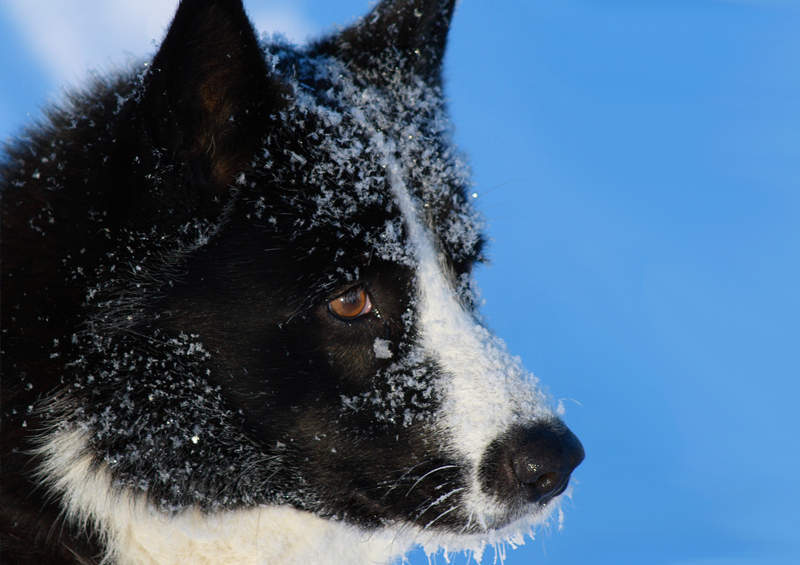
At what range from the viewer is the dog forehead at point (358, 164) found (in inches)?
107

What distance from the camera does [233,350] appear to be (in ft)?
8.80

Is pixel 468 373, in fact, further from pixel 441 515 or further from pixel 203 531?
pixel 203 531

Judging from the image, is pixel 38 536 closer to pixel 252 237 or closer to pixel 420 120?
pixel 252 237

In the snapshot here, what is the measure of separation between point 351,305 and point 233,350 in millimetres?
404

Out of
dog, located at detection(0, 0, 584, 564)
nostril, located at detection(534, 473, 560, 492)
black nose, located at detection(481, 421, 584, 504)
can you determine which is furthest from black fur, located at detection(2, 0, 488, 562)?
nostril, located at detection(534, 473, 560, 492)

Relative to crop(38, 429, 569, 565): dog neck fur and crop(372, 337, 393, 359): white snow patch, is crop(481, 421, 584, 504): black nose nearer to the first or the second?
crop(38, 429, 569, 565): dog neck fur

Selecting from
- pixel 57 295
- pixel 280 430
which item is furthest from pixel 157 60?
pixel 280 430

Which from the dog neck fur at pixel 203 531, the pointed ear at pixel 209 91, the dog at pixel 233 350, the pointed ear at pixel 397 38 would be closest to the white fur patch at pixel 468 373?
the dog at pixel 233 350

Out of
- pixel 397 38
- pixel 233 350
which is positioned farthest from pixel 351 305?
pixel 397 38

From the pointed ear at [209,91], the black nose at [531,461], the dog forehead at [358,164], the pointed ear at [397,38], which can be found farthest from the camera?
the pointed ear at [397,38]

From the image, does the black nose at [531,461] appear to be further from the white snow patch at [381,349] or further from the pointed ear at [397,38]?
the pointed ear at [397,38]

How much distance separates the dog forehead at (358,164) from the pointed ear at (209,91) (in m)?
0.11

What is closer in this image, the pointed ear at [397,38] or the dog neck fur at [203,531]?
the dog neck fur at [203,531]

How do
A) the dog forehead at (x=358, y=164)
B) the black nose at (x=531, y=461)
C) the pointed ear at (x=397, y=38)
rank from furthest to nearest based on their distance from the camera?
the pointed ear at (x=397, y=38), the dog forehead at (x=358, y=164), the black nose at (x=531, y=461)
